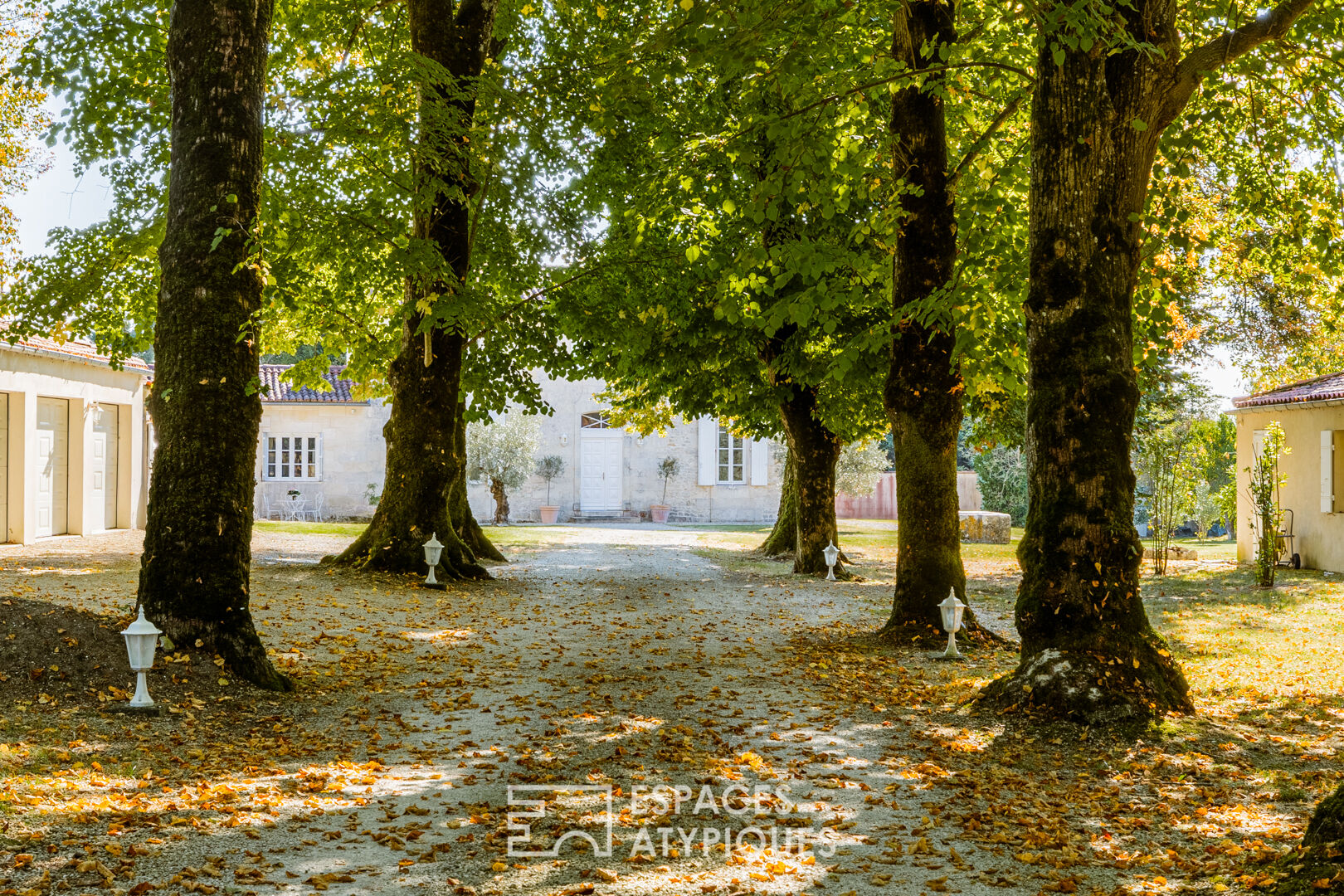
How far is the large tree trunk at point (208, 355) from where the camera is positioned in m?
6.85

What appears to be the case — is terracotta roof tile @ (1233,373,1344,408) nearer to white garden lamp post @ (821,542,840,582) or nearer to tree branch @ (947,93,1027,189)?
white garden lamp post @ (821,542,840,582)

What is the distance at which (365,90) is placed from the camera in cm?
1030

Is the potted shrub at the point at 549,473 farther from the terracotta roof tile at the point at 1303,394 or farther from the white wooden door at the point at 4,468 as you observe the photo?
the terracotta roof tile at the point at 1303,394

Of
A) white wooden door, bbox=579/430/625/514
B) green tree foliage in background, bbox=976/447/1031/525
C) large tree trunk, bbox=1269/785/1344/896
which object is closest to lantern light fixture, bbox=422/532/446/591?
large tree trunk, bbox=1269/785/1344/896

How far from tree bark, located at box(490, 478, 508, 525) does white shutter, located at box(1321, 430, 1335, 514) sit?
22.0 m

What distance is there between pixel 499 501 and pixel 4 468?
16.5m

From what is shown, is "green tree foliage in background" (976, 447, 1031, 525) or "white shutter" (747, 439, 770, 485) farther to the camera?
"green tree foliage in background" (976, 447, 1031, 525)

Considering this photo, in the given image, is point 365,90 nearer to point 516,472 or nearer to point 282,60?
point 282,60

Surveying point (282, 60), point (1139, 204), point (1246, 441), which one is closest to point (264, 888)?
point (1139, 204)

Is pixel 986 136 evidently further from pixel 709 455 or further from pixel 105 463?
pixel 709 455

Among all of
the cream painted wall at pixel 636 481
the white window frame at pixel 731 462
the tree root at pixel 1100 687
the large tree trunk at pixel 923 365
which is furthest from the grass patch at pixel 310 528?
the tree root at pixel 1100 687

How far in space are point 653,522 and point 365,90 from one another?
2517 centimetres

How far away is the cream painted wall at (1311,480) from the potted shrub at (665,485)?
19008 millimetres

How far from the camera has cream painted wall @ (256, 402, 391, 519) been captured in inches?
1292
